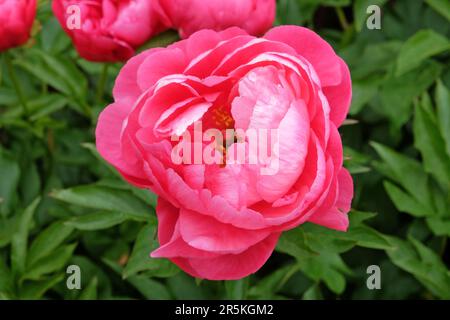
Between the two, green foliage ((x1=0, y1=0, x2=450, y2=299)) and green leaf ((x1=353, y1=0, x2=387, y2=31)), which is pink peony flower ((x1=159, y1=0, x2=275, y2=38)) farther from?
green leaf ((x1=353, y1=0, x2=387, y2=31))

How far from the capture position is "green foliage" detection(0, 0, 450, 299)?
119cm

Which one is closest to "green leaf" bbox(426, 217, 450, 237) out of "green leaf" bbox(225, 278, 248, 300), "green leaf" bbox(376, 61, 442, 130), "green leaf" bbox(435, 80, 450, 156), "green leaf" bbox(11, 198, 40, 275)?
"green leaf" bbox(435, 80, 450, 156)

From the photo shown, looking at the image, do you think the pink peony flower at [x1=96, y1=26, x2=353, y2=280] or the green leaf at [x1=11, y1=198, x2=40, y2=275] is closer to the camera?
the pink peony flower at [x1=96, y1=26, x2=353, y2=280]

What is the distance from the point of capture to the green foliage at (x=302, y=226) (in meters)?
1.19

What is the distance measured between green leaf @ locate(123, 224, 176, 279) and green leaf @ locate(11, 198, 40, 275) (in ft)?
0.90

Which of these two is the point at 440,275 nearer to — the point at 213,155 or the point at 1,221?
the point at 213,155

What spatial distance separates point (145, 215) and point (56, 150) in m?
0.51

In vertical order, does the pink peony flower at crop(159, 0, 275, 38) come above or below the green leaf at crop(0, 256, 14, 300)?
above

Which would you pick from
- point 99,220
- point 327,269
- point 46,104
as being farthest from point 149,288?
point 46,104

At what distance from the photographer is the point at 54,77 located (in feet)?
4.75

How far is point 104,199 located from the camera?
Answer: 1.16 m

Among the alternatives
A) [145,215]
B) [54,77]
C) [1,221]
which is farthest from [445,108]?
[1,221]

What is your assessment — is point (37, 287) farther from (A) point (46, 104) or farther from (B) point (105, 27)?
(B) point (105, 27)

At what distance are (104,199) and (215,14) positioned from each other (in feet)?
1.21
